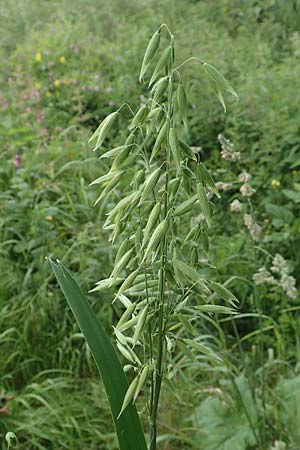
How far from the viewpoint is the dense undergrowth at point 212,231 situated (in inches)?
77.5

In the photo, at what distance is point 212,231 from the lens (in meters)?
2.69

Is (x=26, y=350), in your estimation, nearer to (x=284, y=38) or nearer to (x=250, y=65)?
(x=250, y=65)

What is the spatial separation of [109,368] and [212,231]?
5.78 feet

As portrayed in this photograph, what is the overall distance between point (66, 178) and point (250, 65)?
1.24 m

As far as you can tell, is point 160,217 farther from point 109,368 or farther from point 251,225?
point 251,225

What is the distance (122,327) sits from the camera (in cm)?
95

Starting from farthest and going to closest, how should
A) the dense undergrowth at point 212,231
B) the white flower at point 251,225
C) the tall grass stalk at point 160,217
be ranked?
the dense undergrowth at point 212,231 → the white flower at point 251,225 → the tall grass stalk at point 160,217

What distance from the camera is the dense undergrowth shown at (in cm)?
197

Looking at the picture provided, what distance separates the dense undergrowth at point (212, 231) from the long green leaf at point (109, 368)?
8cm

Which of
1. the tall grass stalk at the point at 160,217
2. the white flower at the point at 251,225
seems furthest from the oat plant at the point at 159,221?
the white flower at the point at 251,225

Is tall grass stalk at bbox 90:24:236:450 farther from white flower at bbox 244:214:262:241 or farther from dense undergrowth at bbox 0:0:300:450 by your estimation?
white flower at bbox 244:214:262:241

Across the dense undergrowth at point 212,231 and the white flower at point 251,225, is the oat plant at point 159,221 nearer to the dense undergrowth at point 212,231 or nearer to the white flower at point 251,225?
the dense undergrowth at point 212,231

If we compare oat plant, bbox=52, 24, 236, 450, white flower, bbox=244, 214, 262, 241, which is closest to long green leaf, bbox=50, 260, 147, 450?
oat plant, bbox=52, 24, 236, 450

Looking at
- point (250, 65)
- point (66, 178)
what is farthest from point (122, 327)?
point (250, 65)
